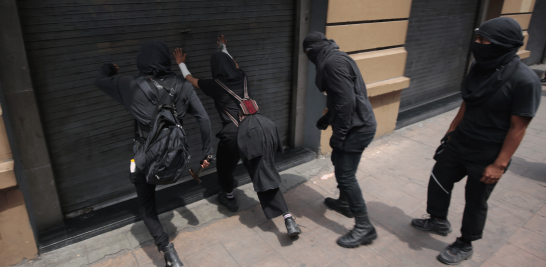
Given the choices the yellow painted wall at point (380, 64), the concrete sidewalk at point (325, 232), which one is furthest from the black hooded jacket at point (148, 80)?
the yellow painted wall at point (380, 64)

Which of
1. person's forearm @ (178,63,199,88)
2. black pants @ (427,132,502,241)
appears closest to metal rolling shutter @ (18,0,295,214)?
person's forearm @ (178,63,199,88)

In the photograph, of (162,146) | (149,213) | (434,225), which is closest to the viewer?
(162,146)

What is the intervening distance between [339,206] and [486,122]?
1.67 meters

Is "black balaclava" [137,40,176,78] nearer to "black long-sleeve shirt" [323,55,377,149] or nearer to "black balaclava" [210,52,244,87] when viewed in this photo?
"black balaclava" [210,52,244,87]

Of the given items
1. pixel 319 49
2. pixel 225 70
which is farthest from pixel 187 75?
pixel 319 49

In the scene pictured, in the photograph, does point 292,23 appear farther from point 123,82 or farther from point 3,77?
point 3,77

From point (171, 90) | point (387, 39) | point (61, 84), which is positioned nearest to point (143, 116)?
point (171, 90)

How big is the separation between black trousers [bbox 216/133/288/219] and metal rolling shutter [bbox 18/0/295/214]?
2.52 feet

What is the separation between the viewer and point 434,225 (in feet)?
11.2

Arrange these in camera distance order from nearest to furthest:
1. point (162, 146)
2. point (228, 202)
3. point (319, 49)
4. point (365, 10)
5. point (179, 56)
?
1. point (162, 146)
2. point (319, 49)
3. point (179, 56)
4. point (228, 202)
5. point (365, 10)

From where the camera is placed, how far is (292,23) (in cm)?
464

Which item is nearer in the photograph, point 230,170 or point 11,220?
point 11,220

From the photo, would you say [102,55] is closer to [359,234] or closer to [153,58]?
[153,58]

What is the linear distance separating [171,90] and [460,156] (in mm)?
2368
